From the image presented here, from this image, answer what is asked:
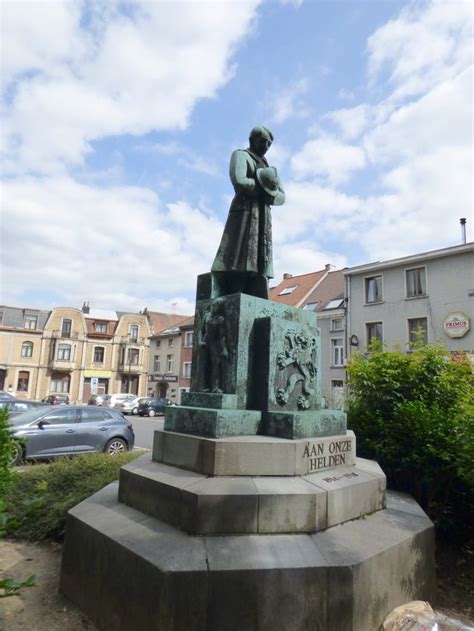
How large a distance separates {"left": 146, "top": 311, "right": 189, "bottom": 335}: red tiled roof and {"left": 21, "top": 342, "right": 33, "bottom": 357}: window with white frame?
1393cm

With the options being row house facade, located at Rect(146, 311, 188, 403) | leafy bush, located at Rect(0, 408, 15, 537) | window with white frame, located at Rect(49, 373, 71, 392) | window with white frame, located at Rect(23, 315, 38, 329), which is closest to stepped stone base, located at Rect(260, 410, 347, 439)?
leafy bush, located at Rect(0, 408, 15, 537)

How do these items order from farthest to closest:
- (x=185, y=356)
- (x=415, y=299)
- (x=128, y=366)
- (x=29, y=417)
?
(x=128, y=366), (x=185, y=356), (x=415, y=299), (x=29, y=417)

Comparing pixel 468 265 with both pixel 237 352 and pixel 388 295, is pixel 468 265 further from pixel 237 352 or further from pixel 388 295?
pixel 237 352

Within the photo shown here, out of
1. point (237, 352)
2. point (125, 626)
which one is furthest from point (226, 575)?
point (237, 352)

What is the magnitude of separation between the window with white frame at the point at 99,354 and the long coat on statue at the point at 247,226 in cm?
4662

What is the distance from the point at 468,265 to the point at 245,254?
20.2 metres

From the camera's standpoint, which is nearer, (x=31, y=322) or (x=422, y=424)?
(x=422, y=424)

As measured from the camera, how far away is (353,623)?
2.69 metres

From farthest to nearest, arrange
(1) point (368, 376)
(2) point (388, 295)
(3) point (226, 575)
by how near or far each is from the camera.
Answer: (2) point (388, 295)
(1) point (368, 376)
(3) point (226, 575)

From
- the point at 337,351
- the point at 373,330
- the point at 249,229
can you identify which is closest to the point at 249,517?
the point at 249,229

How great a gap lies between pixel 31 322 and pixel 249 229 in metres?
48.9

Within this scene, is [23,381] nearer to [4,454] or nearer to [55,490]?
[55,490]

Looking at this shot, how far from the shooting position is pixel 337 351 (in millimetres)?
26172

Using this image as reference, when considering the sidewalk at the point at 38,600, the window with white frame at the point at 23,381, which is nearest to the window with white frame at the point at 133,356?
the window with white frame at the point at 23,381
